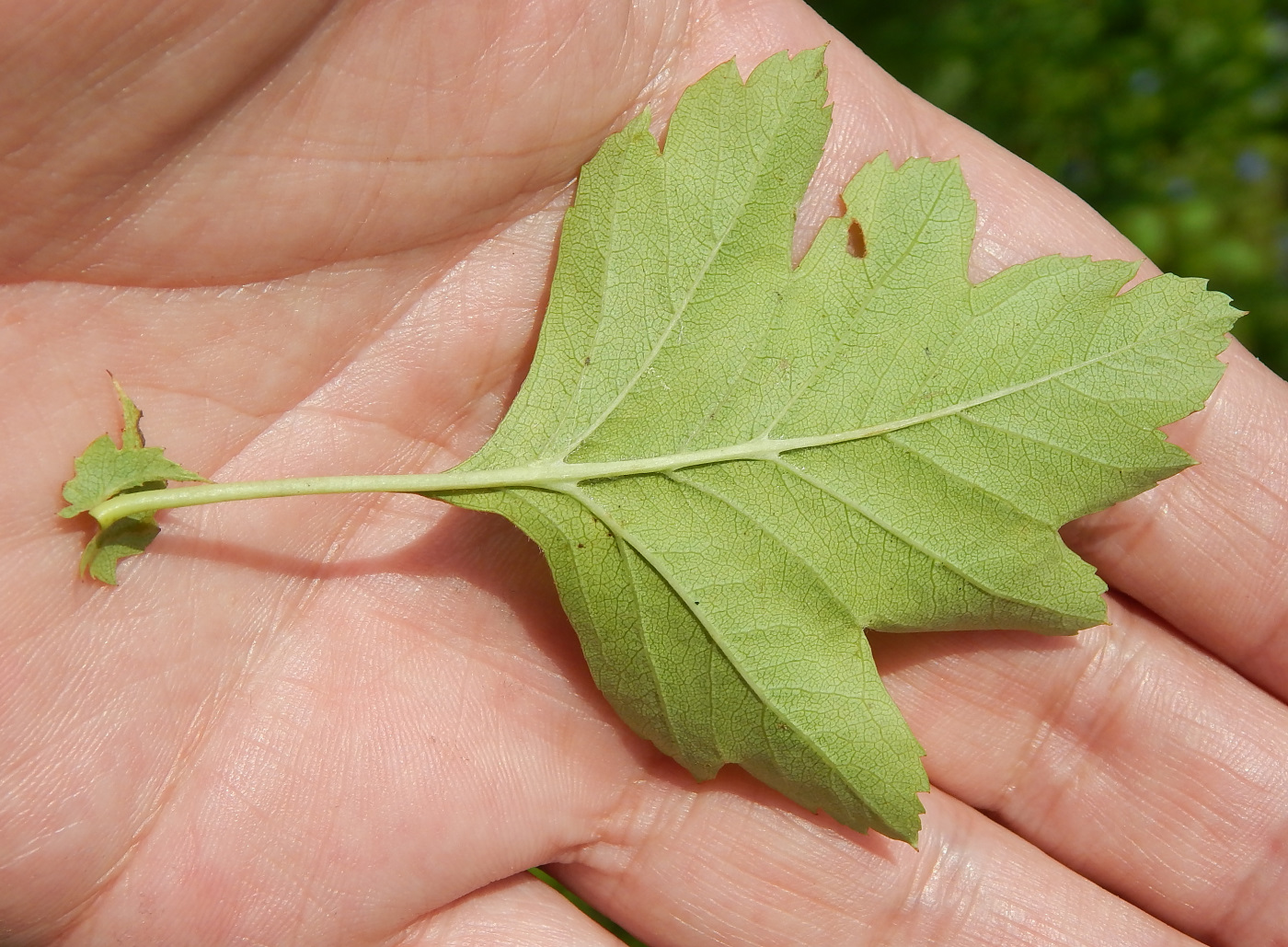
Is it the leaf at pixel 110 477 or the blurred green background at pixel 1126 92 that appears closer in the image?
the leaf at pixel 110 477

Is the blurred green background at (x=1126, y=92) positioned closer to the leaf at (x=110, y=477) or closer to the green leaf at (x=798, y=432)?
the green leaf at (x=798, y=432)

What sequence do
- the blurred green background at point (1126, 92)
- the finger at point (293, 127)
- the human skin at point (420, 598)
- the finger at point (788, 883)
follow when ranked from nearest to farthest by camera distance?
the finger at point (293, 127)
the human skin at point (420, 598)
the finger at point (788, 883)
the blurred green background at point (1126, 92)

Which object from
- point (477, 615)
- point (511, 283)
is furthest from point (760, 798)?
point (511, 283)

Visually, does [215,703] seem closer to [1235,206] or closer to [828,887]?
[828,887]

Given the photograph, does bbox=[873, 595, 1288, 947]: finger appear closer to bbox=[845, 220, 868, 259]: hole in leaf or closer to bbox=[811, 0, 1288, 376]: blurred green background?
bbox=[845, 220, 868, 259]: hole in leaf

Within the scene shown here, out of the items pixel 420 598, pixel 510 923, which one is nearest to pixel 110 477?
pixel 420 598

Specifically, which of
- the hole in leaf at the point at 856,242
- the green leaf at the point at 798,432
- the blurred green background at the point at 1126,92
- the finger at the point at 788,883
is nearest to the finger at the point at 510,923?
the finger at the point at 788,883
